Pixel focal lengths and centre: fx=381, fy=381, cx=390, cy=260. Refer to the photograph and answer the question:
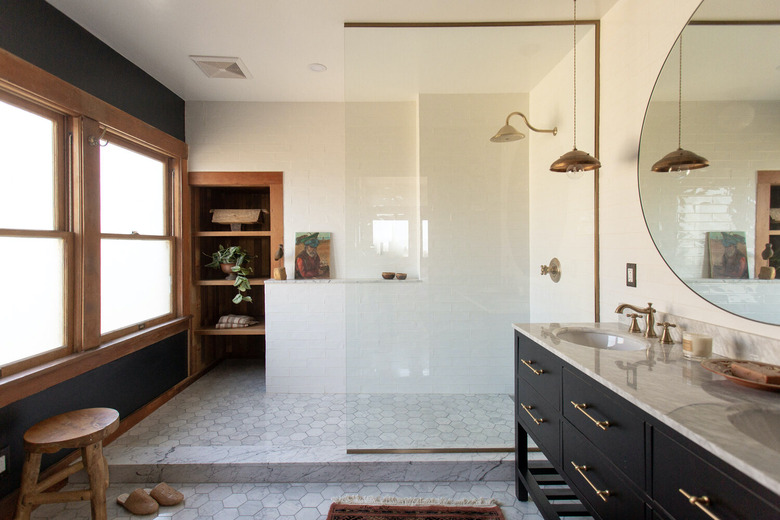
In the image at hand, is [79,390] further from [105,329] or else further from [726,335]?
[726,335]

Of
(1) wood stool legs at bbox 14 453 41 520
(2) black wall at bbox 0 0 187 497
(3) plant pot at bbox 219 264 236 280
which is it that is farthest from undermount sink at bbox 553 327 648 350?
(3) plant pot at bbox 219 264 236 280

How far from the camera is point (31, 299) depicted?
81.4 inches

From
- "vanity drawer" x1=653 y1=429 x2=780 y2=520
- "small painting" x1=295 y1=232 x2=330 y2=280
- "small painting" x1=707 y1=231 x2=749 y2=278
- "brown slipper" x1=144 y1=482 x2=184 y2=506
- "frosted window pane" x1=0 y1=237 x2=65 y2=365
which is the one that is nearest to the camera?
"vanity drawer" x1=653 y1=429 x2=780 y2=520

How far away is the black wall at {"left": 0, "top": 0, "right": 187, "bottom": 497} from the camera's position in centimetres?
194

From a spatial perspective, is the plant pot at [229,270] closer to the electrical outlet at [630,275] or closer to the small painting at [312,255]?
the small painting at [312,255]

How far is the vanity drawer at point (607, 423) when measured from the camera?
108 cm

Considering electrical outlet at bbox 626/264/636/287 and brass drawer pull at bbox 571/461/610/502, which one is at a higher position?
electrical outlet at bbox 626/264/636/287

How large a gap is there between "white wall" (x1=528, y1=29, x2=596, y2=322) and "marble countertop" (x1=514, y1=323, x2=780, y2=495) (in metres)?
0.89

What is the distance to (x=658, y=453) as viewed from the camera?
39.4 inches

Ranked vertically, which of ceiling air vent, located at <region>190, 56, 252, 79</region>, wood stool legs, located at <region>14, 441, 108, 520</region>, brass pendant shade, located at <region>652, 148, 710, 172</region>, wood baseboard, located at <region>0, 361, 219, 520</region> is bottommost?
wood baseboard, located at <region>0, 361, 219, 520</region>

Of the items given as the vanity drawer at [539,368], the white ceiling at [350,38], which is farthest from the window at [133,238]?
the vanity drawer at [539,368]

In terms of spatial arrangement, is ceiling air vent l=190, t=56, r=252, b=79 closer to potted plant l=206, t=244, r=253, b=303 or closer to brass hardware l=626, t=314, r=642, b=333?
potted plant l=206, t=244, r=253, b=303

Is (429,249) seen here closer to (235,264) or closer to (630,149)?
(630,149)

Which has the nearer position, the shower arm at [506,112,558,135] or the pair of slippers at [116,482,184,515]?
the pair of slippers at [116,482,184,515]
